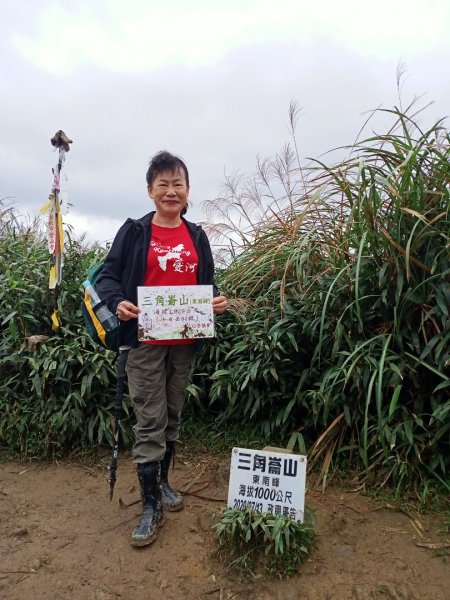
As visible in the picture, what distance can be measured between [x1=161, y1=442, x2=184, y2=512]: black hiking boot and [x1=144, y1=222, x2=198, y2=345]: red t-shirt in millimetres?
641

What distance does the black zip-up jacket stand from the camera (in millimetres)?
2230

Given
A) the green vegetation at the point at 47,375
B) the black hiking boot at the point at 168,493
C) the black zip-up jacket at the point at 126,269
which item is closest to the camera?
the black zip-up jacket at the point at 126,269

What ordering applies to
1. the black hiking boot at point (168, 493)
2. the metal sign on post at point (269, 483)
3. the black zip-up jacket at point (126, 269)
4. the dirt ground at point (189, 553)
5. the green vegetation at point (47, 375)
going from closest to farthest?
the dirt ground at point (189, 553)
the metal sign on post at point (269, 483)
the black zip-up jacket at point (126, 269)
the black hiking boot at point (168, 493)
the green vegetation at point (47, 375)

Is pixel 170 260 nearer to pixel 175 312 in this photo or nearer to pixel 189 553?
pixel 175 312

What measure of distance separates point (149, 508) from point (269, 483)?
62 centimetres

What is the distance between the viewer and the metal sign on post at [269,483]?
210 cm

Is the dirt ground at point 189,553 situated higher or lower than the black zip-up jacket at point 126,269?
lower

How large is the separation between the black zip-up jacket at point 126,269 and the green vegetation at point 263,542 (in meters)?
0.91

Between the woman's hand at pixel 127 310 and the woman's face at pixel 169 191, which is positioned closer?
the woman's hand at pixel 127 310

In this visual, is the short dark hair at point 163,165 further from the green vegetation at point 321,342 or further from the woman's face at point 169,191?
the green vegetation at point 321,342

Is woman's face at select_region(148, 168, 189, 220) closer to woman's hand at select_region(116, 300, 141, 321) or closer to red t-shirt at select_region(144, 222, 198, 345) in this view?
red t-shirt at select_region(144, 222, 198, 345)

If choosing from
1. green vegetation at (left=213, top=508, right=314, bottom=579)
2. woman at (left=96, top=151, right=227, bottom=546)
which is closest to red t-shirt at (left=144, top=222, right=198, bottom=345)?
woman at (left=96, top=151, right=227, bottom=546)

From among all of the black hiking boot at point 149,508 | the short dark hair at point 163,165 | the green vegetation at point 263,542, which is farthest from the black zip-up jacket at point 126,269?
the green vegetation at point 263,542

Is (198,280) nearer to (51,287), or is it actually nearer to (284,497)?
(284,497)
